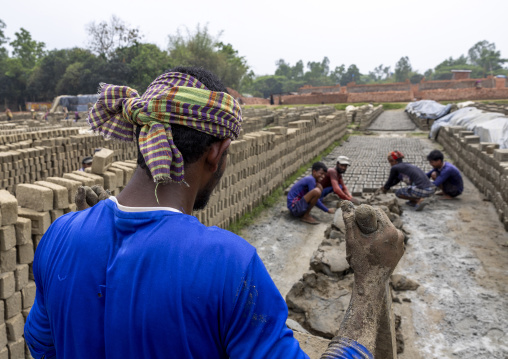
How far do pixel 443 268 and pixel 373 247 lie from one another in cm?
426

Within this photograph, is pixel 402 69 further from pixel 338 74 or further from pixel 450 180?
pixel 450 180

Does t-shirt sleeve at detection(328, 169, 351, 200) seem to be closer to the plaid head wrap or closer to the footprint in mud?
the footprint in mud

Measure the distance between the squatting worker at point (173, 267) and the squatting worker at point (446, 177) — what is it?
6961 millimetres

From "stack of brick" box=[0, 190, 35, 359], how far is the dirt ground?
8.59 feet

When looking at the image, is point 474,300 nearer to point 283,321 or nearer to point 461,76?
point 283,321

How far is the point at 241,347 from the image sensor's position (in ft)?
3.23

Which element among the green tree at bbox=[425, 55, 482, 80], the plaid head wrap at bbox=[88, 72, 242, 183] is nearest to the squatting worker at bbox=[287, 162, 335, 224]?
the plaid head wrap at bbox=[88, 72, 242, 183]

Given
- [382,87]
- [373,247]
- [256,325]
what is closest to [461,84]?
[382,87]

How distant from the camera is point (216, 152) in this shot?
1.21 metres

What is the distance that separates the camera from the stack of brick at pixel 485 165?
6484mm

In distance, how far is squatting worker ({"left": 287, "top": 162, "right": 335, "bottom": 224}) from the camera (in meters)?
6.72

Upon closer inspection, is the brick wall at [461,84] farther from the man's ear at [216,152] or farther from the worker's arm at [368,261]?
the man's ear at [216,152]

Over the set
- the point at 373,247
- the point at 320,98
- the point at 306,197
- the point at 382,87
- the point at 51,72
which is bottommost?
the point at 306,197

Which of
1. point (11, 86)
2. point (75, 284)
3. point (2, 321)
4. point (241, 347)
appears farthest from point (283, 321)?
point (11, 86)
